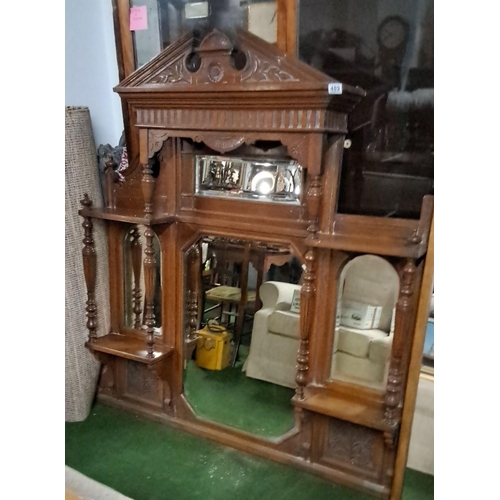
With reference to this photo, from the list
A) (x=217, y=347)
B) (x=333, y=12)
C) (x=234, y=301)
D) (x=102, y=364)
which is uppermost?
(x=333, y=12)

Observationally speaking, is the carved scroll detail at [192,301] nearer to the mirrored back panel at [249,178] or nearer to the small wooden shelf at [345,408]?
the mirrored back panel at [249,178]

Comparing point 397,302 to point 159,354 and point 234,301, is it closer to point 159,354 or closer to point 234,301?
point 234,301

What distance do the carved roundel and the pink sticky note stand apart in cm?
42

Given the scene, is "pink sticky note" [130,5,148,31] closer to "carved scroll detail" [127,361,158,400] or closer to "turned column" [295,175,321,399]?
"turned column" [295,175,321,399]

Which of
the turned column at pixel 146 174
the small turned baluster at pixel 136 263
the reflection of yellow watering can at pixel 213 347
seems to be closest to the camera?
the turned column at pixel 146 174

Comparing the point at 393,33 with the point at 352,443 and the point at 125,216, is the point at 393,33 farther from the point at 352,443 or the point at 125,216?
the point at 352,443

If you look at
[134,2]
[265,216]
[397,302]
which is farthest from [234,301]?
[134,2]

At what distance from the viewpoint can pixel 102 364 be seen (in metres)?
2.14

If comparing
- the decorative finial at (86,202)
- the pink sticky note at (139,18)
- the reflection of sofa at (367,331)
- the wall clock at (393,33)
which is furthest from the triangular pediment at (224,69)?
the reflection of sofa at (367,331)

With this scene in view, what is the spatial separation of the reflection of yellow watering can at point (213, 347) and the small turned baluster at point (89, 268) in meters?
0.43

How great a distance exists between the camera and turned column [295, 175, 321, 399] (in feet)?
4.95

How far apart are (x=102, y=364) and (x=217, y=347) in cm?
59

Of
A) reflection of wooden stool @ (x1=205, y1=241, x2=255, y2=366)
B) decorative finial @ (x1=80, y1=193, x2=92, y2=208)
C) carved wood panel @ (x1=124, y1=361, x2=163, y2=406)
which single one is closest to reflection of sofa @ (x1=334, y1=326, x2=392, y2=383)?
reflection of wooden stool @ (x1=205, y1=241, x2=255, y2=366)

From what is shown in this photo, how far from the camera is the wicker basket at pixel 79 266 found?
1.90m
